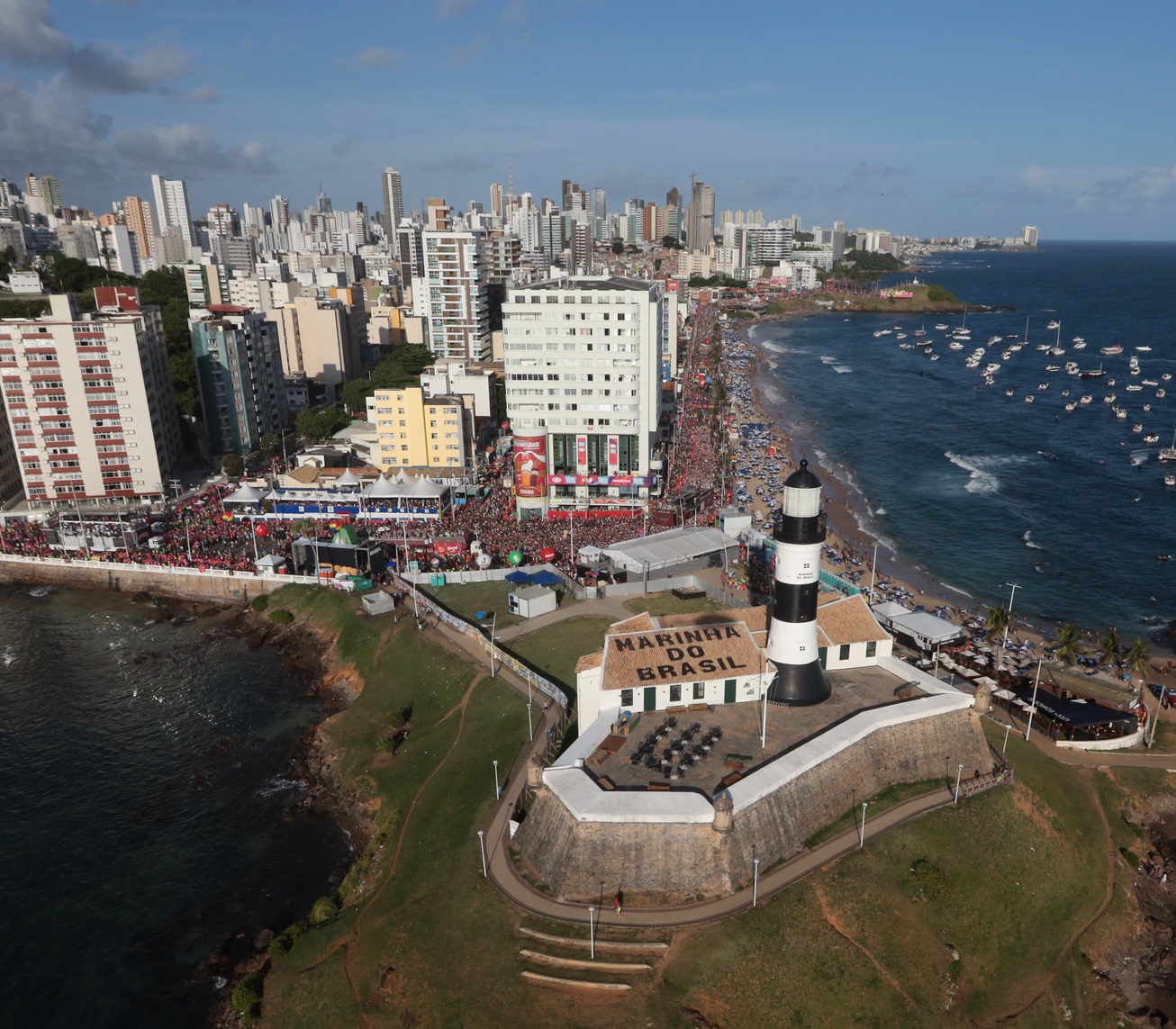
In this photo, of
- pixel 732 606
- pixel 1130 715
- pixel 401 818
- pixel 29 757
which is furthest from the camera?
pixel 732 606

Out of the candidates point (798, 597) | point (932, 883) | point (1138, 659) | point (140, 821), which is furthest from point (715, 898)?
point (1138, 659)

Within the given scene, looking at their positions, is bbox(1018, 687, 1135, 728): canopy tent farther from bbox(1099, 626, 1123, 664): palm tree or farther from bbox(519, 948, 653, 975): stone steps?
bbox(519, 948, 653, 975): stone steps

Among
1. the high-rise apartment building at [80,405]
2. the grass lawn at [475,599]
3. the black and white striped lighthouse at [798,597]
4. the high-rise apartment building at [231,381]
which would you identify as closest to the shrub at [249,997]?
the black and white striped lighthouse at [798,597]

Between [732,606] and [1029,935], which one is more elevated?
[732,606]

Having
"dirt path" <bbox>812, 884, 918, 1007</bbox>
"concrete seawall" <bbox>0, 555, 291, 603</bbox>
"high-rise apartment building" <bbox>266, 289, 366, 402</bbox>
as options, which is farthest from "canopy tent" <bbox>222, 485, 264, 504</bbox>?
"dirt path" <bbox>812, 884, 918, 1007</bbox>

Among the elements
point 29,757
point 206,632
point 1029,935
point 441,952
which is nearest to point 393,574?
point 206,632

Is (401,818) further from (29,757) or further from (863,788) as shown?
(29,757)
